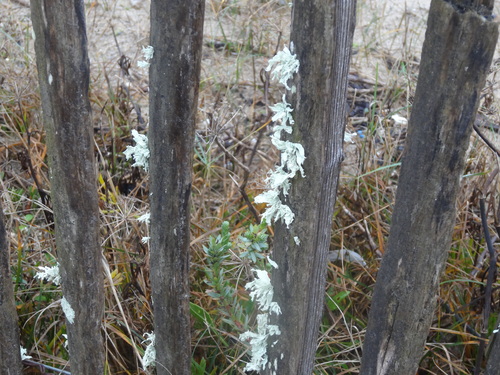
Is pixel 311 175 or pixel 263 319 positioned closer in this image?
pixel 311 175

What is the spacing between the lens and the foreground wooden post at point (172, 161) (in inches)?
52.1

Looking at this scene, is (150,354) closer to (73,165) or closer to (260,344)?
(260,344)

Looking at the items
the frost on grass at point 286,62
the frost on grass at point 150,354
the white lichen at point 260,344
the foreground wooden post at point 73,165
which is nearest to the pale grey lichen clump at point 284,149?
the frost on grass at point 286,62

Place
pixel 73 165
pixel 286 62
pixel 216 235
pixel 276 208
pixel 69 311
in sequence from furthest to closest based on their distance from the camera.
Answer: pixel 216 235 → pixel 69 311 → pixel 73 165 → pixel 276 208 → pixel 286 62

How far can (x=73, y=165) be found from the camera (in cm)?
150

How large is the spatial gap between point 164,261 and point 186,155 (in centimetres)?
32

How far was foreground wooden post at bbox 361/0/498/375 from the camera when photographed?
114cm

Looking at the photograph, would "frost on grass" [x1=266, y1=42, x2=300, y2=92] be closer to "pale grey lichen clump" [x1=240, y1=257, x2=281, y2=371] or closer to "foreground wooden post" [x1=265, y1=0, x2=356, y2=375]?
"foreground wooden post" [x1=265, y1=0, x2=356, y2=375]

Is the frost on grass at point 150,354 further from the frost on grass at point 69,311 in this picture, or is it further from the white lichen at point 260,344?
the white lichen at point 260,344

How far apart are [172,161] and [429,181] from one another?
618 mm

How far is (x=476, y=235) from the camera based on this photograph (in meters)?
2.35

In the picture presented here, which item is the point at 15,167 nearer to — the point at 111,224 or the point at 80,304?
the point at 111,224

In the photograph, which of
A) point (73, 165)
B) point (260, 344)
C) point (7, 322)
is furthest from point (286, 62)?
point (7, 322)

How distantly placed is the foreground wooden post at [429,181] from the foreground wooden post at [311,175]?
16 centimetres
